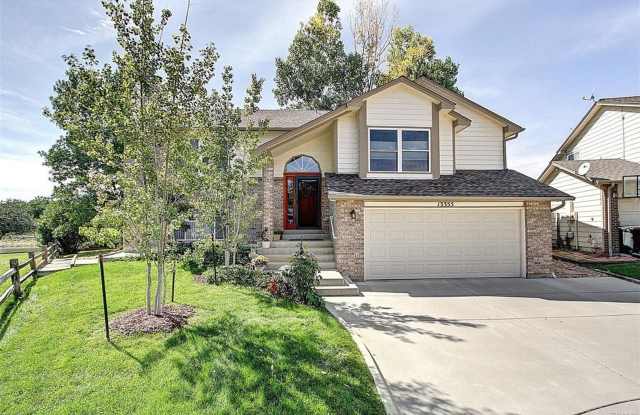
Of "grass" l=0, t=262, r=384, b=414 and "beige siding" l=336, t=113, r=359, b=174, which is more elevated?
"beige siding" l=336, t=113, r=359, b=174

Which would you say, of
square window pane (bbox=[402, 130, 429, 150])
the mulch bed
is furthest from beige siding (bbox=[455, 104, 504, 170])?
the mulch bed

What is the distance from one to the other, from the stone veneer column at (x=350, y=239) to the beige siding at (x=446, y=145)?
399 centimetres

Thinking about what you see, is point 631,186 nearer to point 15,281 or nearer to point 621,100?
point 621,100

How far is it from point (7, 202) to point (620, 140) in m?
47.4

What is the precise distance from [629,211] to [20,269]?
22.1 meters

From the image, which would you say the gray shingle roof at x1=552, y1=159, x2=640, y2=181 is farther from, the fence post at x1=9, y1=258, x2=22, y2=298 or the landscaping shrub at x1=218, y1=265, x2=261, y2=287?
the fence post at x1=9, y1=258, x2=22, y2=298

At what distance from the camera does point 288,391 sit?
4059 millimetres

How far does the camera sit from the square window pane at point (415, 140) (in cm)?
1256

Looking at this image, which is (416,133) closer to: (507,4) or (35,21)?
(507,4)

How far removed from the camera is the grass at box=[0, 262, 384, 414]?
385 centimetres

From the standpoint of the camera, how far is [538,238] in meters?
11.8

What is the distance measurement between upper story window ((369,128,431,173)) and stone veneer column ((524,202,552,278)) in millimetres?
3638

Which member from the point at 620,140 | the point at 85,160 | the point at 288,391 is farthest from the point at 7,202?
the point at 620,140

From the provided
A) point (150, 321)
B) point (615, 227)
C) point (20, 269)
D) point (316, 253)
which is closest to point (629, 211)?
point (615, 227)
